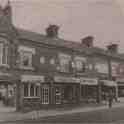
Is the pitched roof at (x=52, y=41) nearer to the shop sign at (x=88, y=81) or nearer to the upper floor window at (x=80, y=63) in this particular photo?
the upper floor window at (x=80, y=63)

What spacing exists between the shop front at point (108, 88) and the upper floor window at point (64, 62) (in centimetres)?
517

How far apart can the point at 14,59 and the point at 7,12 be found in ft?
13.3

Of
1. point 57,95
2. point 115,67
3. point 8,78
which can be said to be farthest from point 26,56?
point 115,67

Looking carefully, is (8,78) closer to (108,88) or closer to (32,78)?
(32,78)

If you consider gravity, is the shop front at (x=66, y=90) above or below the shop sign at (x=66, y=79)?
below

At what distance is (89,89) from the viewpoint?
94.1 ft

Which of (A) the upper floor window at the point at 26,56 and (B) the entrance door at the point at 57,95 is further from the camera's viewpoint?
(B) the entrance door at the point at 57,95

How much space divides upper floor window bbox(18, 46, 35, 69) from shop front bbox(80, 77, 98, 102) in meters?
6.30

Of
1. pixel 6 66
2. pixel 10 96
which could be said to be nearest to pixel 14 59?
pixel 6 66

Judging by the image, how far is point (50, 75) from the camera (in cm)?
2434

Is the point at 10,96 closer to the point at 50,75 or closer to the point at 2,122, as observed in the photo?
the point at 50,75

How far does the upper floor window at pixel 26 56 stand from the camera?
22.5 metres

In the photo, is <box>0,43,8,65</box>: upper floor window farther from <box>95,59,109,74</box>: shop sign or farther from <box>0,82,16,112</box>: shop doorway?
<box>95,59,109,74</box>: shop sign

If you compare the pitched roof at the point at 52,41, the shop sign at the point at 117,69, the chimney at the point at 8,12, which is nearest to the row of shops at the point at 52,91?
the shop sign at the point at 117,69
